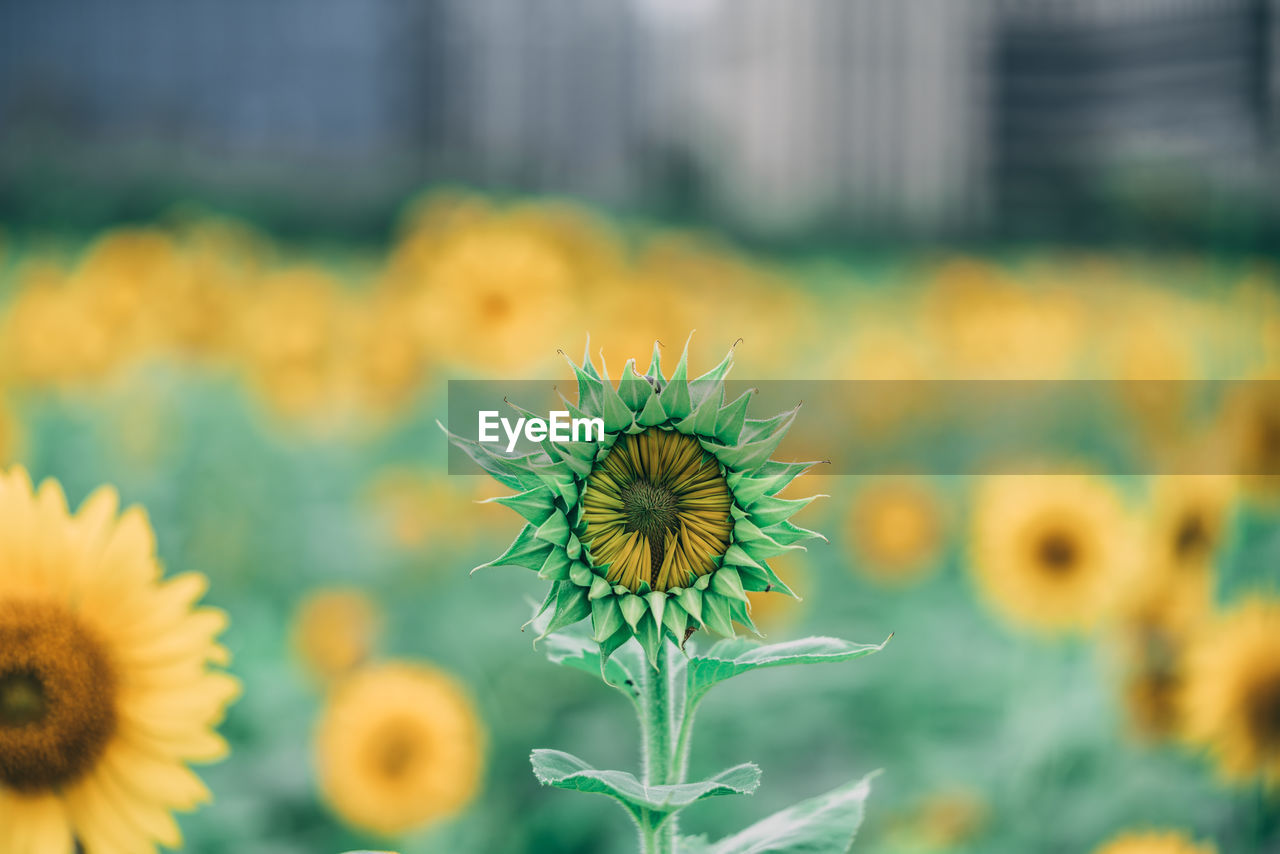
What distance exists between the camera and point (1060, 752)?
111cm

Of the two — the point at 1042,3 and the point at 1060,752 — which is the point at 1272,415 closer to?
the point at 1060,752

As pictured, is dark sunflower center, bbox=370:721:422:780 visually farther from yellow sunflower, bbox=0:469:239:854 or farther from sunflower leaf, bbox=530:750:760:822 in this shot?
sunflower leaf, bbox=530:750:760:822

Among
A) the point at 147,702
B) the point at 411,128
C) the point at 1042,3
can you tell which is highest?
the point at 411,128

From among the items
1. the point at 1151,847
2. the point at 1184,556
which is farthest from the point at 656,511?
the point at 1184,556

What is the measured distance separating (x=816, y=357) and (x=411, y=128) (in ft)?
36.7

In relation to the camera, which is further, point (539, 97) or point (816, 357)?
point (539, 97)

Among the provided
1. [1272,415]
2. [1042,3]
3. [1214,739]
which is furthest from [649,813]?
[1042,3]

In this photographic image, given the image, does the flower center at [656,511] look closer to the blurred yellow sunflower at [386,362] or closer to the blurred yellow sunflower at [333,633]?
the blurred yellow sunflower at [333,633]

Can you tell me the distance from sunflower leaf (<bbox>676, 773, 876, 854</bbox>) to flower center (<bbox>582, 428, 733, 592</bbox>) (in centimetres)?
8

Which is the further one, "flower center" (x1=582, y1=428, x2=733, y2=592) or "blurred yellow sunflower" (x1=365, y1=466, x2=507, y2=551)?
"blurred yellow sunflower" (x1=365, y1=466, x2=507, y2=551)

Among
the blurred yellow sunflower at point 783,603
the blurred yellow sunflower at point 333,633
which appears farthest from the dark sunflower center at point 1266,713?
the blurred yellow sunflower at point 333,633

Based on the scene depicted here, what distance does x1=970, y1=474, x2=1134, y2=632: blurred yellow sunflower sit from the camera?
3.80 feet

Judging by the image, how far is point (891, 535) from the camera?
156 centimetres

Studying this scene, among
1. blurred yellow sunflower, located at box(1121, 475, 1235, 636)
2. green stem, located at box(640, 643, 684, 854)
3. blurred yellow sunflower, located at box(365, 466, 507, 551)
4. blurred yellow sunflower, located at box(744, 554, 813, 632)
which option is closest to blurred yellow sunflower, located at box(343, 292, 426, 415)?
blurred yellow sunflower, located at box(365, 466, 507, 551)
